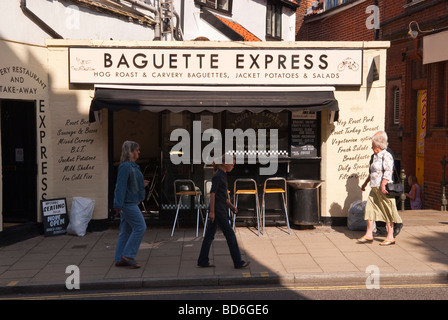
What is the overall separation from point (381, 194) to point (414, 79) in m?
7.51

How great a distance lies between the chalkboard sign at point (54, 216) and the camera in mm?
9836

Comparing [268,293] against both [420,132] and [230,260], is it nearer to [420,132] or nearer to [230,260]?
[230,260]

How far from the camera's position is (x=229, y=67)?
10.1 metres

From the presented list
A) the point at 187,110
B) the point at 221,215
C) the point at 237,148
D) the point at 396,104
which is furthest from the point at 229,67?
the point at 396,104

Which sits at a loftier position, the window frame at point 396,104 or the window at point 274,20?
the window at point 274,20

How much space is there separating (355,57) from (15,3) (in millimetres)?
6435

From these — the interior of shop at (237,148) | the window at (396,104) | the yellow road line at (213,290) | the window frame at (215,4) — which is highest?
the window frame at (215,4)

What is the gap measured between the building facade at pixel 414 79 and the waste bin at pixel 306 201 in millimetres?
4543

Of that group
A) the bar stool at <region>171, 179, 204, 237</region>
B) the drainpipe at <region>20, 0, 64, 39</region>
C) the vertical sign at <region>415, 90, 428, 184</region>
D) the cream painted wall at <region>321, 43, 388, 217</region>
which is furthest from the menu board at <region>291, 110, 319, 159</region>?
the vertical sign at <region>415, 90, 428, 184</region>

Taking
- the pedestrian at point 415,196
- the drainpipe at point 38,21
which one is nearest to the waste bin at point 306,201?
the pedestrian at point 415,196

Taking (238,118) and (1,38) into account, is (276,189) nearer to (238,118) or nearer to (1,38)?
(238,118)

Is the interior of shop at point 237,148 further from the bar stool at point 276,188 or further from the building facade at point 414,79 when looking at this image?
the building facade at point 414,79

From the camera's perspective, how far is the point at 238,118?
10.6 meters

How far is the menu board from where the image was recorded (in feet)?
34.6
